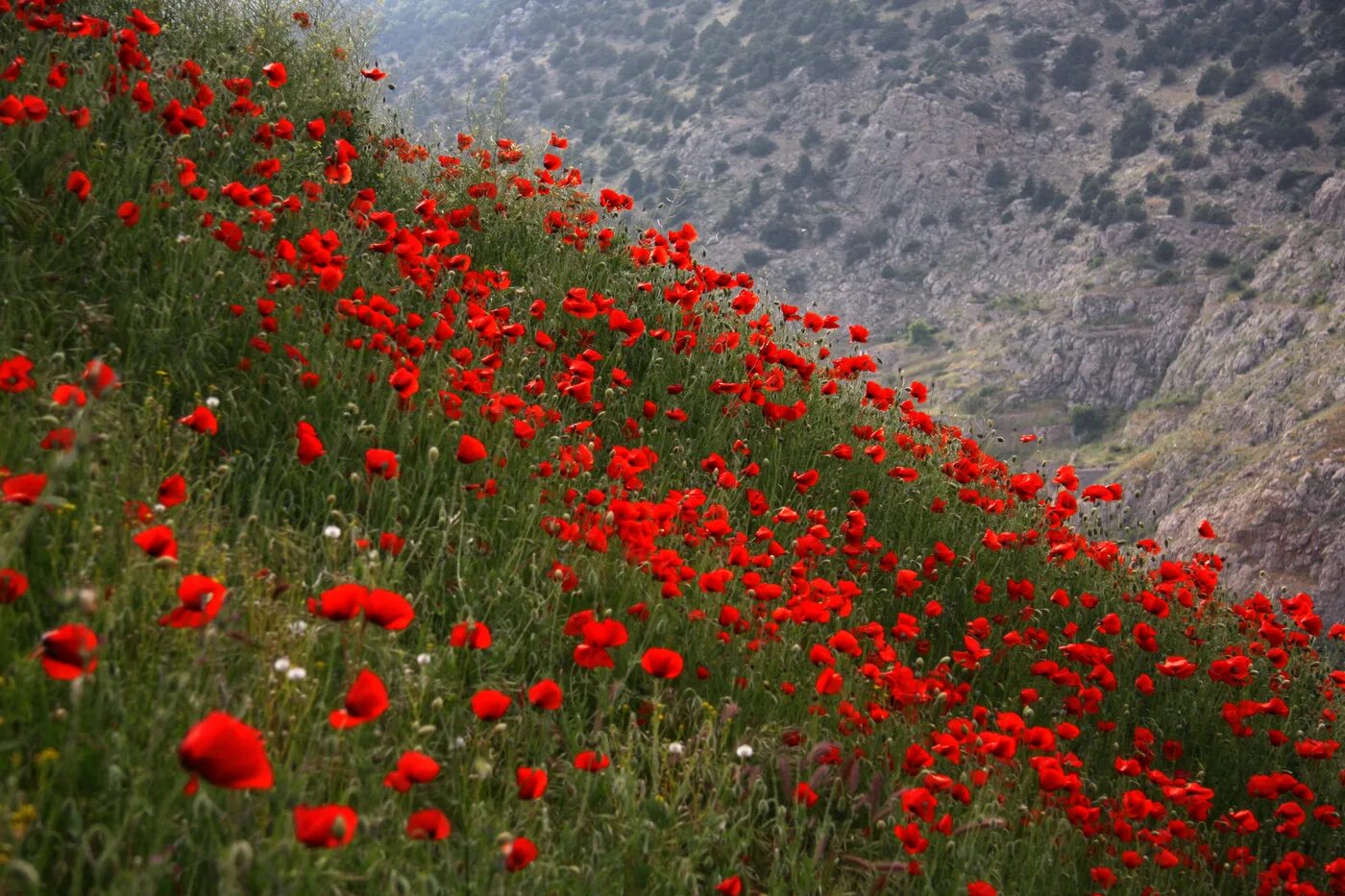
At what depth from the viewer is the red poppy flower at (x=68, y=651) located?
1.48 metres

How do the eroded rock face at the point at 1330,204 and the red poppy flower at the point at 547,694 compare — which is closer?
the red poppy flower at the point at 547,694

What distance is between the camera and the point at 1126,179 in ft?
244

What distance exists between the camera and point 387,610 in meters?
1.97

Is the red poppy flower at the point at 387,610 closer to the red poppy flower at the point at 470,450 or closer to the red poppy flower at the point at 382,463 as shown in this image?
the red poppy flower at the point at 382,463

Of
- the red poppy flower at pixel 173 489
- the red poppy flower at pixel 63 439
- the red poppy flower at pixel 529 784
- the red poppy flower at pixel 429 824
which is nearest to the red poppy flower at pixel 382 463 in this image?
the red poppy flower at pixel 173 489

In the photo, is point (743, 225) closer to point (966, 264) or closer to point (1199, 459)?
point (966, 264)

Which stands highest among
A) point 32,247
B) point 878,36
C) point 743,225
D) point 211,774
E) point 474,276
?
point 878,36

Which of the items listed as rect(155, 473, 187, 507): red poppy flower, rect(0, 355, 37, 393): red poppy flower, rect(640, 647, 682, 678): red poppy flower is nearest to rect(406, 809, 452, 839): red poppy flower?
rect(640, 647, 682, 678): red poppy flower

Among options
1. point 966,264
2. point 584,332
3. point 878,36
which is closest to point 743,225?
point 966,264

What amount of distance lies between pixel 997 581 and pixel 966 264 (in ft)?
250

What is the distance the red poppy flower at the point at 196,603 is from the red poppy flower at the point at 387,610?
0.26 metres

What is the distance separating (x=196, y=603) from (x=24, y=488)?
1.20ft

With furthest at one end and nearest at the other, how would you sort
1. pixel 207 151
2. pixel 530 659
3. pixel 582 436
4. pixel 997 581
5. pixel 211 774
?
pixel 997 581 < pixel 207 151 < pixel 582 436 < pixel 530 659 < pixel 211 774

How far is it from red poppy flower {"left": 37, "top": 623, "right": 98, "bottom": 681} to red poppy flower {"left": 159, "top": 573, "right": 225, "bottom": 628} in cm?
26
